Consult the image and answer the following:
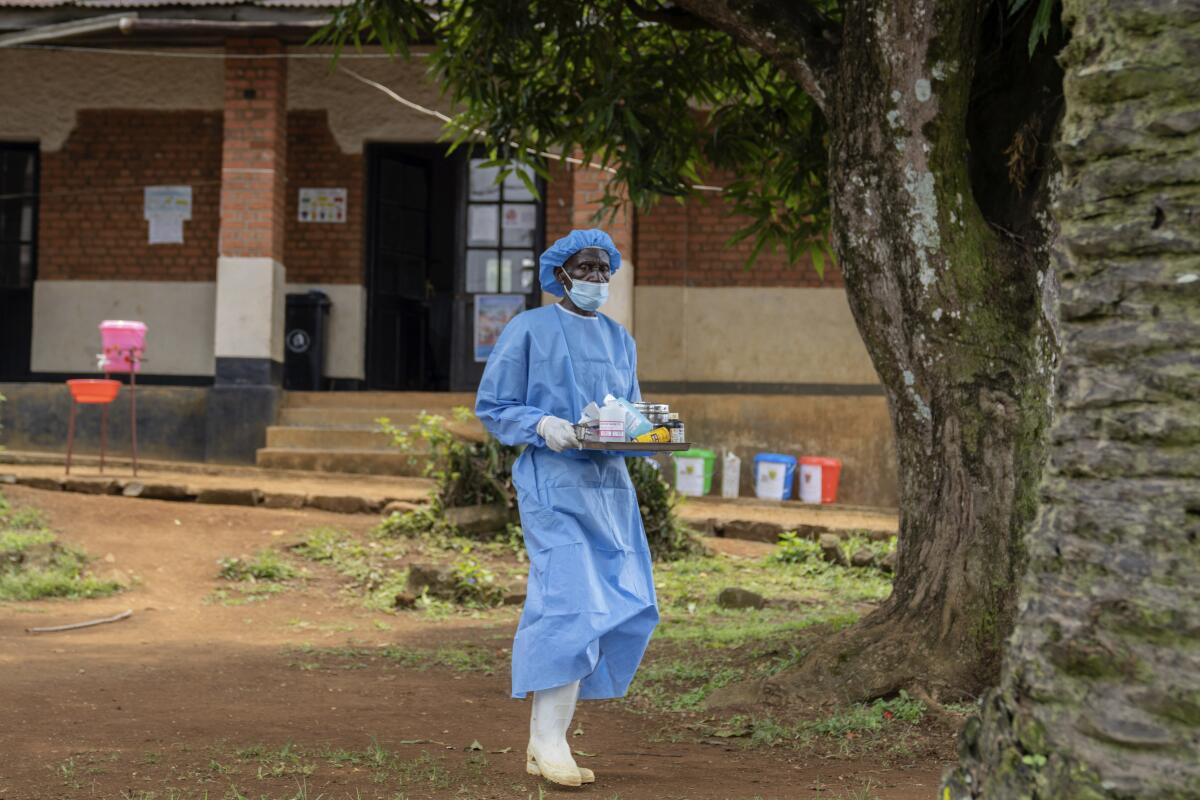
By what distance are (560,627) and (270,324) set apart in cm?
945

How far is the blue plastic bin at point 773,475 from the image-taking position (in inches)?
491

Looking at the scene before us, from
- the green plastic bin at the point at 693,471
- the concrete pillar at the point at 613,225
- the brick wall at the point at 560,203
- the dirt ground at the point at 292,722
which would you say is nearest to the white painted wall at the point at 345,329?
the brick wall at the point at 560,203

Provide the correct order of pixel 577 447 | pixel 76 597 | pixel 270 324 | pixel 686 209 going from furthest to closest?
pixel 686 209 < pixel 270 324 < pixel 76 597 < pixel 577 447

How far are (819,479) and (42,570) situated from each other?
6.50 metres

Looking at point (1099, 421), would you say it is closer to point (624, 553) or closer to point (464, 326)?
point (624, 553)

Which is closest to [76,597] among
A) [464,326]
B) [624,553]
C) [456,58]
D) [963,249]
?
[456,58]

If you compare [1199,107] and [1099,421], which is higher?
[1199,107]

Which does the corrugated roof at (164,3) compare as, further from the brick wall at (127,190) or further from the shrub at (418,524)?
the shrub at (418,524)

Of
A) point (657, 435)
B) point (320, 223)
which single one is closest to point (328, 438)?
point (320, 223)

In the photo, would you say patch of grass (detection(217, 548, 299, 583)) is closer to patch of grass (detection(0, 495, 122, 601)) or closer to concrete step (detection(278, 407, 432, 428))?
patch of grass (detection(0, 495, 122, 601))

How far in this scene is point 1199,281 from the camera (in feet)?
7.02

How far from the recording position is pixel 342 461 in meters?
12.7

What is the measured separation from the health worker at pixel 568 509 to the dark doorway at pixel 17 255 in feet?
38.3

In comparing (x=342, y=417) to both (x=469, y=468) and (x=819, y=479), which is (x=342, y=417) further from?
(x=819, y=479)
